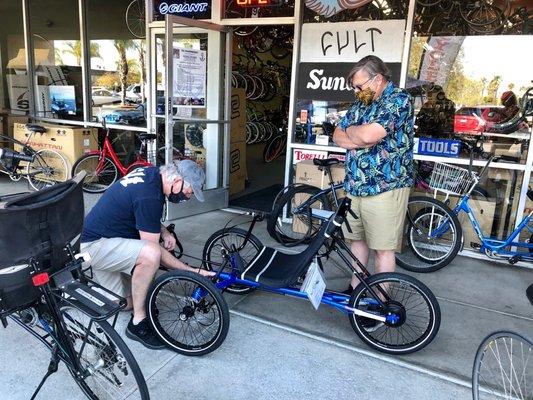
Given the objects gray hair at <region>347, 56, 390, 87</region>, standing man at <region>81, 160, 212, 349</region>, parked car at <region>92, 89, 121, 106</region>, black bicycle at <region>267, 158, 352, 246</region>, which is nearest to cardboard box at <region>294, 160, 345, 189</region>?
black bicycle at <region>267, 158, 352, 246</region>

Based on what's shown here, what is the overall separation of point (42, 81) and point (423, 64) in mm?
5549

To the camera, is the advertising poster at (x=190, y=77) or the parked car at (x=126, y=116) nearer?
the advertising poster at (x=190, y=77)

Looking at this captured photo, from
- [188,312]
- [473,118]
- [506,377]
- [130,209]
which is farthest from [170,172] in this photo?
[473,118]

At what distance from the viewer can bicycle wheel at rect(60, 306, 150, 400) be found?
1905mm

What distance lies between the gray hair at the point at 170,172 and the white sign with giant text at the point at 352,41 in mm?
2607

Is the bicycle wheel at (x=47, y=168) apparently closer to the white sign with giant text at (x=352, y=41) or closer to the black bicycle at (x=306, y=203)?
the black bicycle at (x=306, y=203)

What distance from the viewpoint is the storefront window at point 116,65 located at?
6242 millimetres

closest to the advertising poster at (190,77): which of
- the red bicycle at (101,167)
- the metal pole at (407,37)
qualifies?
the red bicycle at (101,167)

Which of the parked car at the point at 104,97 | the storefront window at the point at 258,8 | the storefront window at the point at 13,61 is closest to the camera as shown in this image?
the storefront window at the point at 258,8

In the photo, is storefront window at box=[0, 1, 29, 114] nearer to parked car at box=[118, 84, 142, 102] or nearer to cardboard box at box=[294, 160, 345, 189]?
parked car at box=[118, 84, 142, 102]

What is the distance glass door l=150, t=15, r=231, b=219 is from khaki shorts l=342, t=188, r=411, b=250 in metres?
2.52

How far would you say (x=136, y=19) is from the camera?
6.17 metres

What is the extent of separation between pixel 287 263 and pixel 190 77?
2.96 meters

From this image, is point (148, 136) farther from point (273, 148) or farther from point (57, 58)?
point (273, 148)
